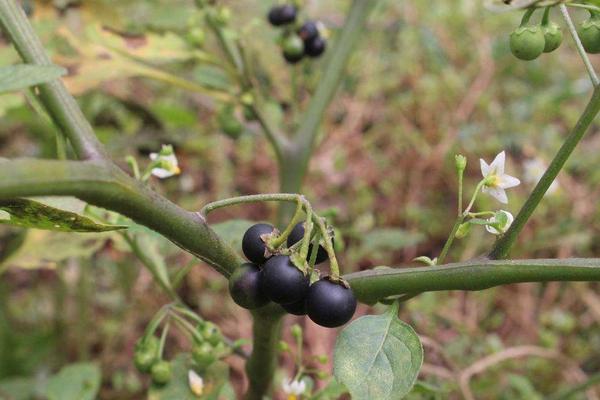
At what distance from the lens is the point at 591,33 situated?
99 centimetres

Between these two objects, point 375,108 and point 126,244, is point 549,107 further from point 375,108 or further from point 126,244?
point 126,244

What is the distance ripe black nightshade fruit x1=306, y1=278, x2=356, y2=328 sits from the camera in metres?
0.93

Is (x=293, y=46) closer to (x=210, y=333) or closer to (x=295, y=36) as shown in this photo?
(x=295, y=36)

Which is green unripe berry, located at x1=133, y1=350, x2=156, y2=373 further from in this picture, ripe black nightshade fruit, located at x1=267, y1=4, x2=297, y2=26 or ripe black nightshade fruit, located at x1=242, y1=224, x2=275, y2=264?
ripe black nightshade fruit, located at x1=267, y1=4, x2=297, y2=26

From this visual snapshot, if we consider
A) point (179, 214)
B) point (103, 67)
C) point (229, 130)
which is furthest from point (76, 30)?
point (179, 214)

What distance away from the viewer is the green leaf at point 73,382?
1824mm

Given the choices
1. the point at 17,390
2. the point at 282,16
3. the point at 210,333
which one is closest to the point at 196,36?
the point at 282,16

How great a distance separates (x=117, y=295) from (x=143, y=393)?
0.49m

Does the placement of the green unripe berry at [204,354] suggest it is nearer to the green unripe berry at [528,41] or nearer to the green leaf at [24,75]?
the green leaf at [24,75]

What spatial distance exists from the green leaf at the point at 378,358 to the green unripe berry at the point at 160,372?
0.49 m

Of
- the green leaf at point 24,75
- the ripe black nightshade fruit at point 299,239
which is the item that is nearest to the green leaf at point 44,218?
the green leaf at point 24,75

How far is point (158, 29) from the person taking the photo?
243cm

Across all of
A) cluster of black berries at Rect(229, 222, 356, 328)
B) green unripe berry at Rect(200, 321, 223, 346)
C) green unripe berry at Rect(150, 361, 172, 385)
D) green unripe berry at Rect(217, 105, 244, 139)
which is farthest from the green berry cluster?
green unripe berry at Rect(217, 105, 244, 139)

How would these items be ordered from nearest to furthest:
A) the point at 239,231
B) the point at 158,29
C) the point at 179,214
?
the point at 179,214, the point at 239,231, the point at 158,29
